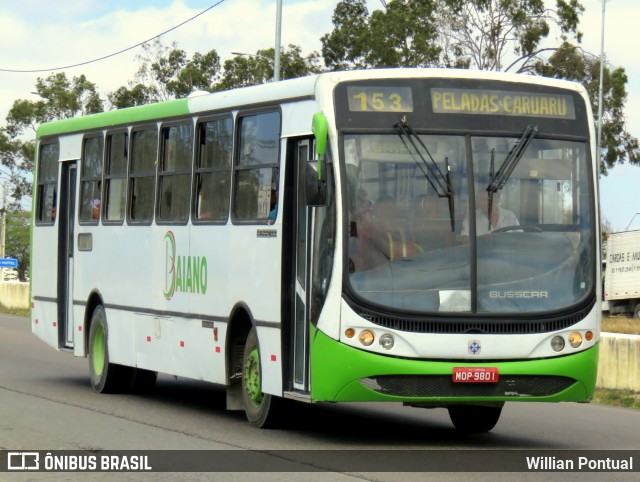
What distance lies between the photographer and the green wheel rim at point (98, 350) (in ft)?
54.1

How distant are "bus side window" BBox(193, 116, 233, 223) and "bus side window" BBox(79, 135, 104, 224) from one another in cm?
302

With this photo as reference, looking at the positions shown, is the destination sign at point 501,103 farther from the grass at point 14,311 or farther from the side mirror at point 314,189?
the grass at point 14,311

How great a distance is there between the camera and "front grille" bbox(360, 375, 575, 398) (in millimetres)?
10914


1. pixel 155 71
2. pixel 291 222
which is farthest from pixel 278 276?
pixel 155 71

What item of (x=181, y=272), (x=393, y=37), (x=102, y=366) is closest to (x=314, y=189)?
(x=181, y=272)

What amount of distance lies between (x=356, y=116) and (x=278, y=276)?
1.68 meters

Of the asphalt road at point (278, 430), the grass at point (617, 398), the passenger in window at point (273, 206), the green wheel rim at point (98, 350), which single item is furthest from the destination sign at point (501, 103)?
the green wheel rim at point (98, 350)

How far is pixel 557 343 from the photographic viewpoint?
1126cm

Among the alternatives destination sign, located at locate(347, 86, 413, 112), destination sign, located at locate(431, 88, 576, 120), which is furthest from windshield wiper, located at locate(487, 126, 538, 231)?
destination sign, located at locate(347, 86, 413, 112)

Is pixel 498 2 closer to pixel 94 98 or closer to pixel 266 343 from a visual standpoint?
pixel 94 98

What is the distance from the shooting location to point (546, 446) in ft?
39.2

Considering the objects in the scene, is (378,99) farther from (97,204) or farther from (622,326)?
(622,326)

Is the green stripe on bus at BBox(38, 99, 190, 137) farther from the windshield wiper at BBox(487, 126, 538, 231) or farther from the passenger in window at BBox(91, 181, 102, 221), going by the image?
the windshield wiper at BBox(487, 126, 538, 231)

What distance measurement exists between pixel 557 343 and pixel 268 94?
345 centimetres
